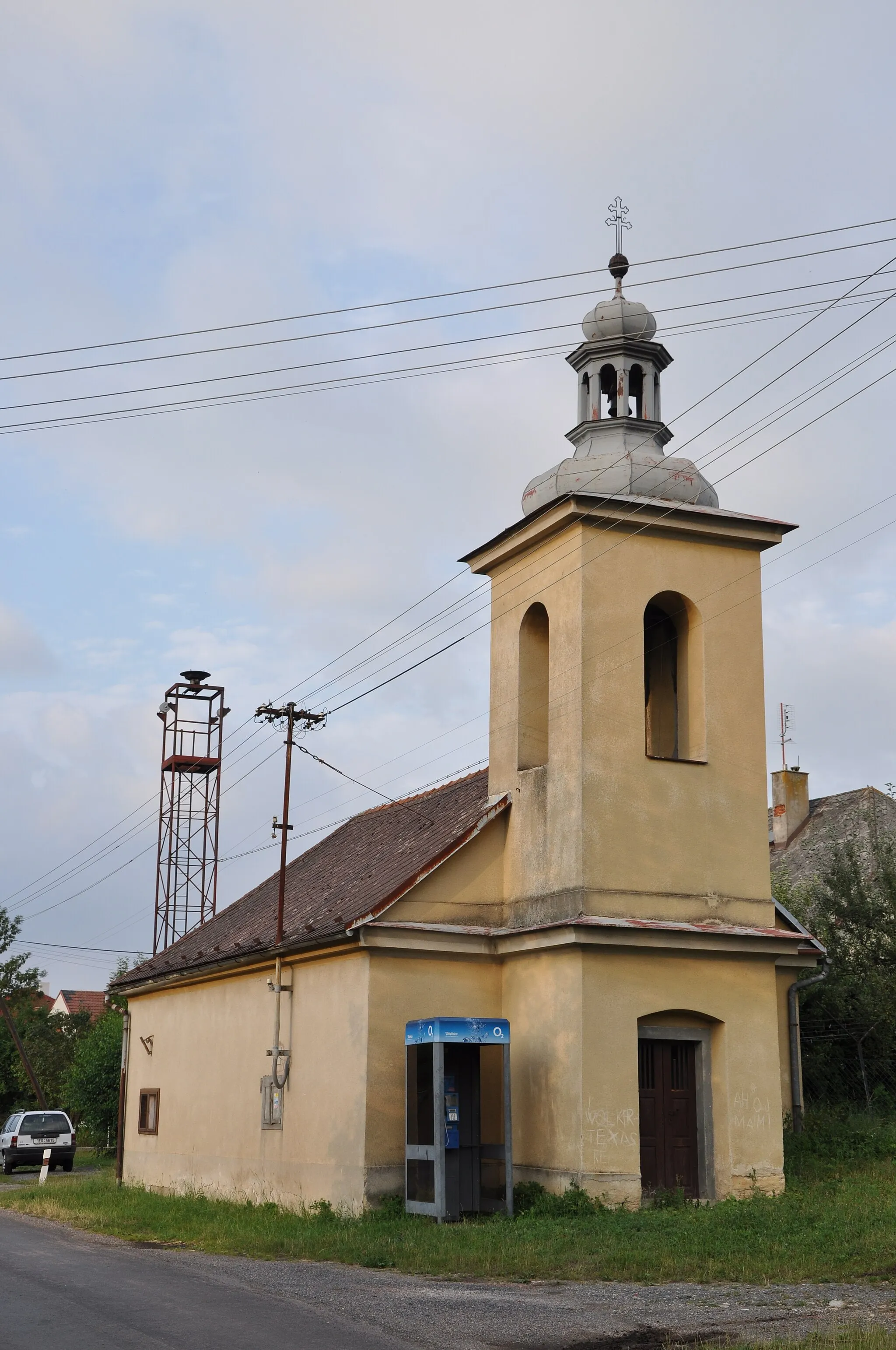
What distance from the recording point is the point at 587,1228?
15039 millimetres

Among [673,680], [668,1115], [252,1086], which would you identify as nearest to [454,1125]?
[668,1115]

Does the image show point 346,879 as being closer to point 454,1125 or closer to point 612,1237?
point 454,1125

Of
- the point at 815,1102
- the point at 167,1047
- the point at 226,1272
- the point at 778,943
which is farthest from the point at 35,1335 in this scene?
the point at 815,1102

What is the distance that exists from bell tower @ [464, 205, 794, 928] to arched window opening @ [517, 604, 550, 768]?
1.0 inches

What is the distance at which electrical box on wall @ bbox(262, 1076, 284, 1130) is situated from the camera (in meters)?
20.1

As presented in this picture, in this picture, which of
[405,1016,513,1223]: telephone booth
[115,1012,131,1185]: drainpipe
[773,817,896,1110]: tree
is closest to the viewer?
[405,1016,513,1223]: telephone booth

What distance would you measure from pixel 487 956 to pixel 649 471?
273 inches

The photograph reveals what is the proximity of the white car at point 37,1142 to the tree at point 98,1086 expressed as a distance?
144 cm

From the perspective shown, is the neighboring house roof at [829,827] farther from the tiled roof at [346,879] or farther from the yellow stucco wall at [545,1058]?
the yellow stucco wall at [545,1058]

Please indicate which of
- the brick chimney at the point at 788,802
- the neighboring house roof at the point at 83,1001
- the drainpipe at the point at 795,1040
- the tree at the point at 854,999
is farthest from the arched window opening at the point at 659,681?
the neighboring house roof at the point at 83,1001

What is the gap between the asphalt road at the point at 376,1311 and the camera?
9.67m

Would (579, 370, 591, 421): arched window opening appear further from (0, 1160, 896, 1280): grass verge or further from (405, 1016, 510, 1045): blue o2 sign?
(0, 1160, 896, 1280): grass verge

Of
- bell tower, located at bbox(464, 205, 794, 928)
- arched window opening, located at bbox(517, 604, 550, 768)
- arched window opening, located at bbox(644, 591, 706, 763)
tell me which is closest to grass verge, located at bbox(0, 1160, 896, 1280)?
bell tower, located at bbox(464, 205, 794, 928)

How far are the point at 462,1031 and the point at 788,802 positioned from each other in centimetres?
2366
